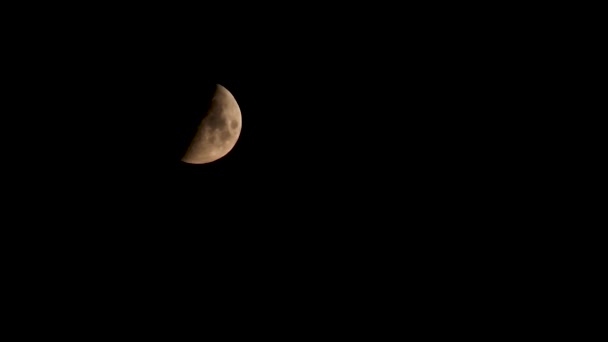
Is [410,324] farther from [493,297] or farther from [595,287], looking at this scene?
[595,287]

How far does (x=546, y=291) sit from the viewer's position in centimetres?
396

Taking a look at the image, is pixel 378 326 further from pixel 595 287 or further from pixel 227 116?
pixel 227 116

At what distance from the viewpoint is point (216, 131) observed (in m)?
2.86

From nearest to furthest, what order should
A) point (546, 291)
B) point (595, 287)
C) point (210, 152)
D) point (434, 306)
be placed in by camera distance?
point (210, 152) → point (595, 287) → point (546, 291) → point (434, 306)

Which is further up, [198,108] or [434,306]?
[198,108]

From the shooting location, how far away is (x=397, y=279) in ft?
14.6

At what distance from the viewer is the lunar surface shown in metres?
2.77

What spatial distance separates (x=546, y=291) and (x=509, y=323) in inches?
21.4

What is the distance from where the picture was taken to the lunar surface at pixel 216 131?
2766mm

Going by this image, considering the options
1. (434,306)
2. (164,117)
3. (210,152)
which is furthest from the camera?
(434,306)

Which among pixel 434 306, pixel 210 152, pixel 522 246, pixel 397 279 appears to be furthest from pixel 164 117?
pixel 522 246

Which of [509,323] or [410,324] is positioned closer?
[509,323]

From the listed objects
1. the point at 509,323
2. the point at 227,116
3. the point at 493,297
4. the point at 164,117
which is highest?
the point at 227,116

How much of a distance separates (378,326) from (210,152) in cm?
287
